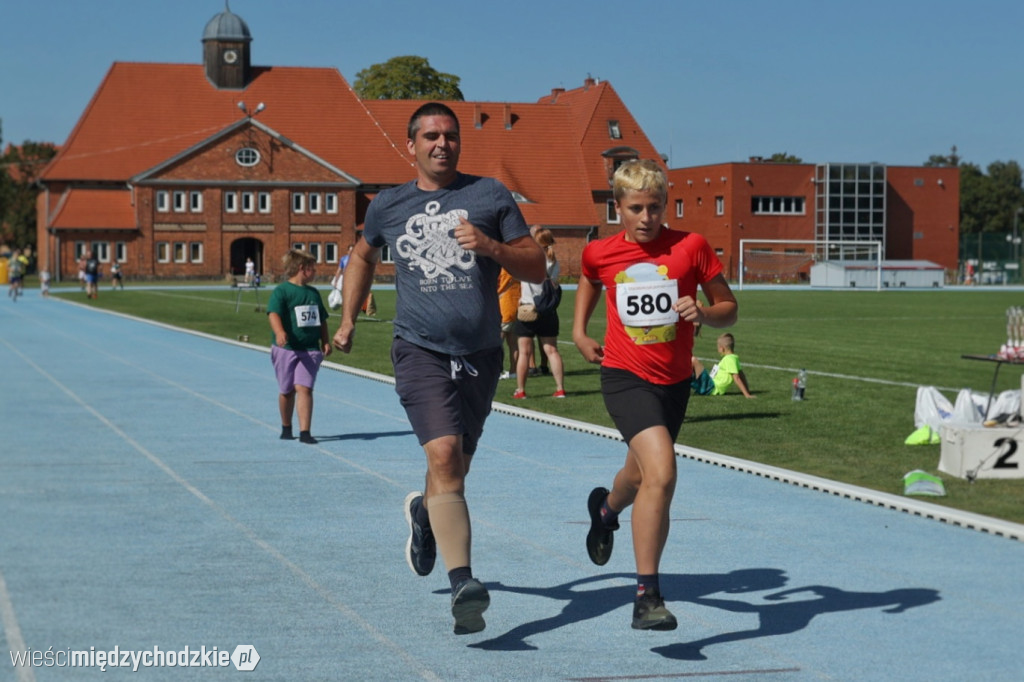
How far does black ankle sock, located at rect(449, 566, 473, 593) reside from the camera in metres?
5.75

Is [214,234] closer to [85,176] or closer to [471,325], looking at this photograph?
[85,176]

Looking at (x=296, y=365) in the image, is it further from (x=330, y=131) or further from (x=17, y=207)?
(x=17, y=207)

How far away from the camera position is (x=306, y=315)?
1264 centimetres

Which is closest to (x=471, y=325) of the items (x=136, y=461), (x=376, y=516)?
(x=376, y=516)

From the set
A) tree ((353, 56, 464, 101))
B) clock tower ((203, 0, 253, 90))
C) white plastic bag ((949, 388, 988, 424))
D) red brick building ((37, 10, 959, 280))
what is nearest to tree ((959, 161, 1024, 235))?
red brick building ((37, 10, 959, 280))

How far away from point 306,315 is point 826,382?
27.8 ft

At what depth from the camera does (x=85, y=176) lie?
87.4 m

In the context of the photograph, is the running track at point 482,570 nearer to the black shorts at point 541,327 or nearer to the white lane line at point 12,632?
the white lane line at point 12,632

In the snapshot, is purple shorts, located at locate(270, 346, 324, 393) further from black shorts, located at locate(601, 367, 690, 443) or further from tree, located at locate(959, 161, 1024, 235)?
tree, located at locate(959, 161, 1024, 235)

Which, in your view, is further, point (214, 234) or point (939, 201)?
point (939, 201)

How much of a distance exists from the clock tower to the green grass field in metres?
52.2

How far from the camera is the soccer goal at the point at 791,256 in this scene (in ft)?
295

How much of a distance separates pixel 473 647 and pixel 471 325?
4.38 feet

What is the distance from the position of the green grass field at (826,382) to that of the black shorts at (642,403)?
3.33 meters
